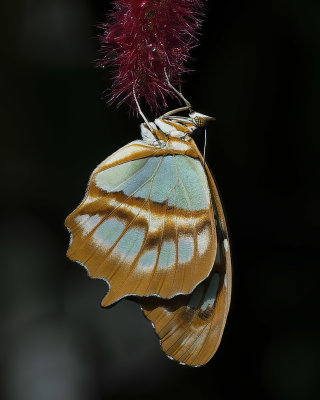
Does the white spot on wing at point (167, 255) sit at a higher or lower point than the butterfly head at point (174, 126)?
lower

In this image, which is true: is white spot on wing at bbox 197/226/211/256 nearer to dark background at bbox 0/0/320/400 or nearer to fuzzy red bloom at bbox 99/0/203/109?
fuzzy red bloom at bbox 99/0/203/109

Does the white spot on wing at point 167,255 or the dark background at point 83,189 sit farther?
the dark background at point 83,189

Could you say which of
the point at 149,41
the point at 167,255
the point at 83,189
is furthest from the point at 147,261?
the point at 83,189

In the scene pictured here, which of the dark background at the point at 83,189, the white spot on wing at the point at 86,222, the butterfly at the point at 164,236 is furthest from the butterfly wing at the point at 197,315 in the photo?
the dark background at the point at 83,189

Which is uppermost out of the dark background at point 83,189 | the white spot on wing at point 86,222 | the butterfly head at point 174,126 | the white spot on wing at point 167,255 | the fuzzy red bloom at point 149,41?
the fuzzy red bloom at point 149,41

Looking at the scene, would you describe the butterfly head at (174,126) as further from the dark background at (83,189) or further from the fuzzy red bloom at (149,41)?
the dark background at (83,189)

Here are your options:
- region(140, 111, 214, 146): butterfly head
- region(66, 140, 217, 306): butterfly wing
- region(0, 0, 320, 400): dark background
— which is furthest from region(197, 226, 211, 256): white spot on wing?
region(0, 0, 320, 400): dark background

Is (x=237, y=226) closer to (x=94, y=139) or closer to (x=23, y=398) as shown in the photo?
(x=94, y=139)
